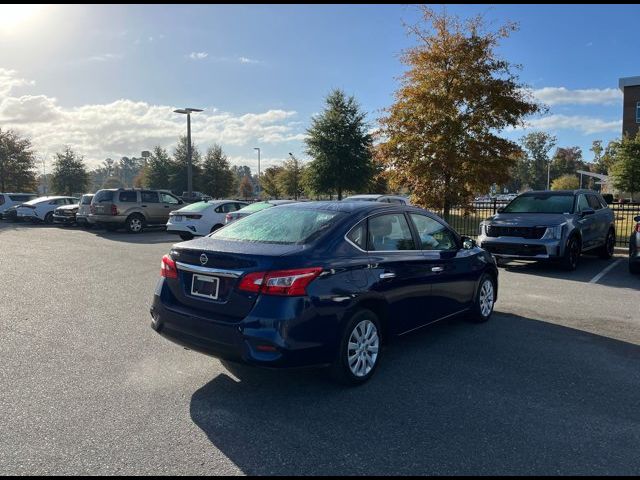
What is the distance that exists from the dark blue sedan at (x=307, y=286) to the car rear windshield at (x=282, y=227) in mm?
11

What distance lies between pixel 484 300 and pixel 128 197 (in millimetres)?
16695

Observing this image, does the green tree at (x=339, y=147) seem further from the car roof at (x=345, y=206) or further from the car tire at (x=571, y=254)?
the car roof at (x=345, y=206)

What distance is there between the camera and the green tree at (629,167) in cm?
3631

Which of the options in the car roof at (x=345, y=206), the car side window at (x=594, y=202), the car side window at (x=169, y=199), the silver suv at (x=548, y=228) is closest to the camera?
the car roof at (x=345, y=206)

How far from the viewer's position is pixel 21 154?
131ft

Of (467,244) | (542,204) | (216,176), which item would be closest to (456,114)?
(542,204)

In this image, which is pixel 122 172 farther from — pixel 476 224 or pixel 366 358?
pixel 366 358

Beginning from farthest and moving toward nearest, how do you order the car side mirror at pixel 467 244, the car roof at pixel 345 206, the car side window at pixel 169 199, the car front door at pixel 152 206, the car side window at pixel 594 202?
1. the car side window at pixel 169 199
2. the car front door at pixel 152 206
3. the car side window at pixel 594 202
4. the car side mirror at pixel 467 244
5. the car roof at pixel 345 206

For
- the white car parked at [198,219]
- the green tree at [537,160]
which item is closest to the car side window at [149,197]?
the white car parked at [198,219]

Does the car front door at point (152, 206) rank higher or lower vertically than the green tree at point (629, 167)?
lower

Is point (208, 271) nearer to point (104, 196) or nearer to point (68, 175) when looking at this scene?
point (104, 196)

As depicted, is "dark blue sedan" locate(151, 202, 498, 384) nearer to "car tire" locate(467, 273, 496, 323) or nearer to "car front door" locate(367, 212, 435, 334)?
"car front door" locate(367, 212, 435, 334)

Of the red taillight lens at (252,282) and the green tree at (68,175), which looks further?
the green tree at (68,175)

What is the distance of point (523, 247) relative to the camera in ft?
32.7
